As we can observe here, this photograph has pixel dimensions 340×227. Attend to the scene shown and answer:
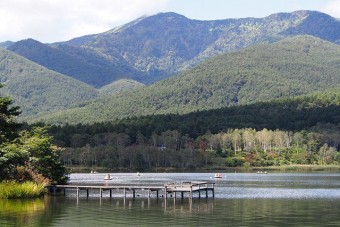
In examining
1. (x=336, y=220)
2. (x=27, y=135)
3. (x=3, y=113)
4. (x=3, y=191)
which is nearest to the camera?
(x=336, y=220)

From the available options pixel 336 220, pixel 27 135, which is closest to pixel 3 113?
pixel 27 135

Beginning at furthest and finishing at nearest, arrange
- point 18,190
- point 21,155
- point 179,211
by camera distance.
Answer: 1. point 21,155
2. point 18,190
3. point 179,211

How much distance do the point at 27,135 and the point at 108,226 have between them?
4393 cm

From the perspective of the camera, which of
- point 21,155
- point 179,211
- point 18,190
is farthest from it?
point 21,155

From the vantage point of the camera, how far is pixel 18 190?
233 feet

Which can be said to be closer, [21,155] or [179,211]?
[179,211]

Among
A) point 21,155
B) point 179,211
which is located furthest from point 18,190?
point 179,211

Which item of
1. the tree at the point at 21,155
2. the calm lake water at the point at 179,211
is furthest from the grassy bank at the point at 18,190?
the tree at the point at 21,155

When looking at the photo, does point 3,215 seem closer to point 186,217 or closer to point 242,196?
point 186,217

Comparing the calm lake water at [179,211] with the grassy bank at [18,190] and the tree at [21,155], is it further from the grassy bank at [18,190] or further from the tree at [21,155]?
the tree at [21,155]

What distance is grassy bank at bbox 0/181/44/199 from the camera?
70500 millimetres

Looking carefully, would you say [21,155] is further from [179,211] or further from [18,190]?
[179,211]

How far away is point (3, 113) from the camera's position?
75.5m

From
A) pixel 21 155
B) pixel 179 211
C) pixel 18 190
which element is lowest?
pixel 179 211
